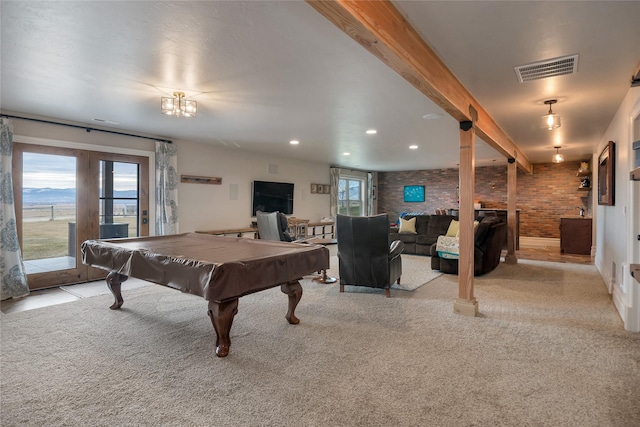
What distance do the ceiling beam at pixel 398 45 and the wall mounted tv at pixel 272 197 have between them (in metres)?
4.94

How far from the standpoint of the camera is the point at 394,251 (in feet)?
14.3

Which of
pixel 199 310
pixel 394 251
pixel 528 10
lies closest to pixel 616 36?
pixel 528 10

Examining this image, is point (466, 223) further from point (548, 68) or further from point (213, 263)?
point (213, 263)

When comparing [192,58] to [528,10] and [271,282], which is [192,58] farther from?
[528,10]

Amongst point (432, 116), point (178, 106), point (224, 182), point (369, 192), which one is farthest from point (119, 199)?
point (369, 192)

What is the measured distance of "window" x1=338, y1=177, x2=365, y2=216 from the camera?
1071 centimetres

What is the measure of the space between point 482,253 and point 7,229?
6478 millimetres

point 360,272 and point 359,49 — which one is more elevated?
point 359,49

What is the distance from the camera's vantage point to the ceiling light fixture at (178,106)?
11.1ft

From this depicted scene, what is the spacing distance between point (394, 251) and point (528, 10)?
2.92 meters

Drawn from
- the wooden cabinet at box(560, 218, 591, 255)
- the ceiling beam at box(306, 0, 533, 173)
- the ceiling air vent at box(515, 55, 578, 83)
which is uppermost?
the ceiling air vent at box(515, 55, 578, 83)

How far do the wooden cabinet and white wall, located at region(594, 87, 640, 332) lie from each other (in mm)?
3783

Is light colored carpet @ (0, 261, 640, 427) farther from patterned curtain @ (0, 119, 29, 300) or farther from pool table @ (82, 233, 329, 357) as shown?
patterned curtain @ (0, 119, 29, 300)

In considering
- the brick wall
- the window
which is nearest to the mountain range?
the window
